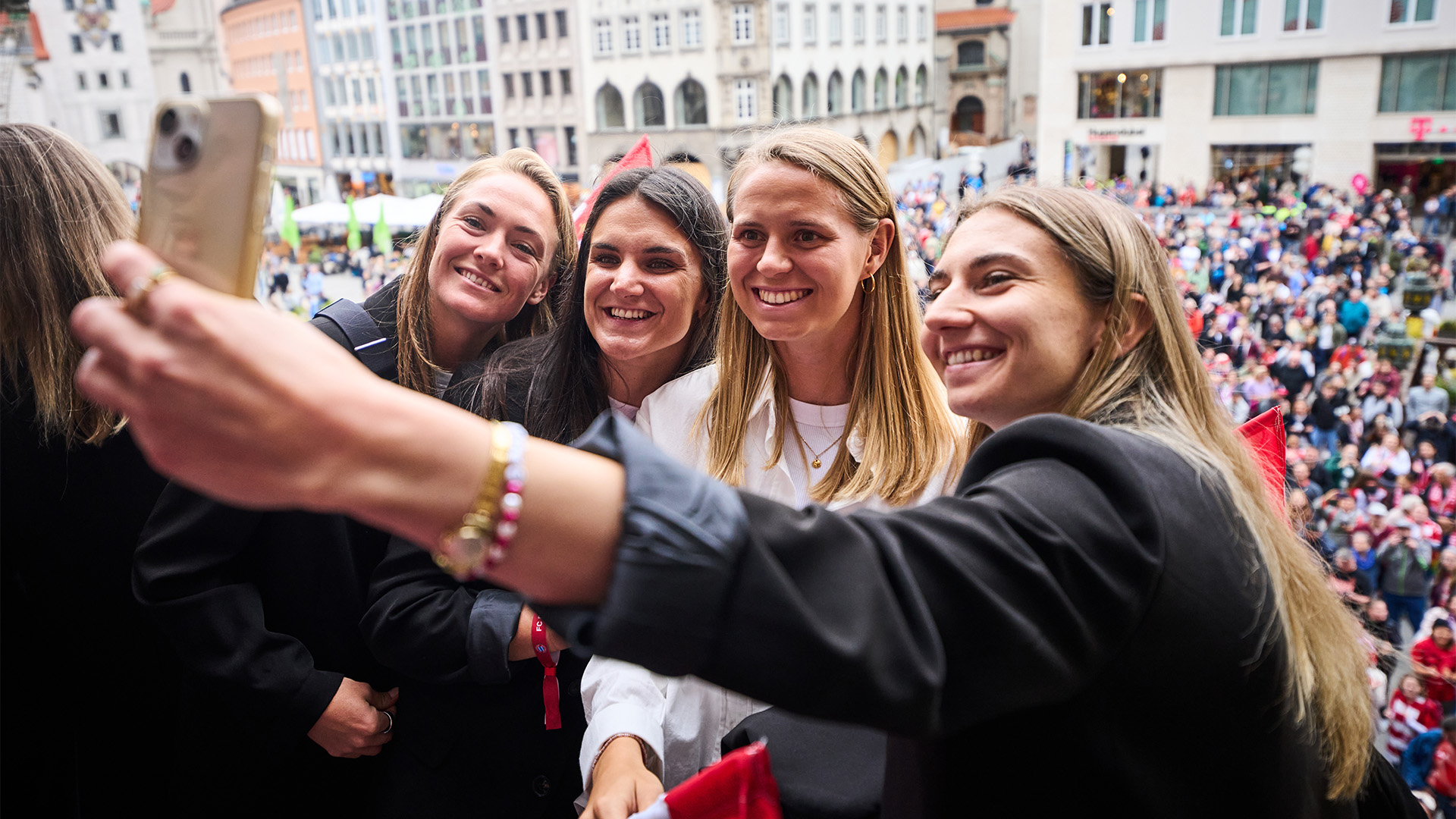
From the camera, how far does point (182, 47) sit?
90.8 ft

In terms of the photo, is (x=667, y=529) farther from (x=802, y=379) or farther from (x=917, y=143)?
(x=917, y=143)

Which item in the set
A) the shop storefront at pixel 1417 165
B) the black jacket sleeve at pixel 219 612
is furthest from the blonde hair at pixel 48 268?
the shop storefront at pixel 1417 165

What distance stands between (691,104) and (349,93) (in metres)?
18.6

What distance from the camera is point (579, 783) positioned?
2.33 metres

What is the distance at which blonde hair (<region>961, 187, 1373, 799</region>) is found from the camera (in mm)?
1213

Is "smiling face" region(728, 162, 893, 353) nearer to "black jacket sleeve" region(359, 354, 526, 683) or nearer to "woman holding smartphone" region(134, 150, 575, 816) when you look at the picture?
"woman holding smartphone" region(134, 150, 575, 816)

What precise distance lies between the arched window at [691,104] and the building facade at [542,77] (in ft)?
14.0

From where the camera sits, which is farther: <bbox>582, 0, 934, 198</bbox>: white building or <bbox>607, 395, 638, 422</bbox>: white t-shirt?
<bbox>582, 0, 934, 198</bbox>: white building

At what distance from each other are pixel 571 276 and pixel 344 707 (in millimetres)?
1443

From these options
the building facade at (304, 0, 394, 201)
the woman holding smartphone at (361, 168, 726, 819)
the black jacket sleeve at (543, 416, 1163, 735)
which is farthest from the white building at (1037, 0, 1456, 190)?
the building facade at (304, 0, 394, 201)

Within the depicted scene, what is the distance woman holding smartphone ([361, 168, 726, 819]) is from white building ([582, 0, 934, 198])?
108 ft

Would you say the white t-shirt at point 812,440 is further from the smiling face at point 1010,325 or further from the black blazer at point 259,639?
the black blazer at point 259,639

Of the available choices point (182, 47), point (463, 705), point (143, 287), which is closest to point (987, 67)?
point (182, 47)

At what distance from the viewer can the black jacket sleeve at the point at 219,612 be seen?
7.07 ft
